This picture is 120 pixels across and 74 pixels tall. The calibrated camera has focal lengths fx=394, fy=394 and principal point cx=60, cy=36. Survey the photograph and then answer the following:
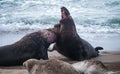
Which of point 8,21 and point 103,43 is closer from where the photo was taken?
point 103,43

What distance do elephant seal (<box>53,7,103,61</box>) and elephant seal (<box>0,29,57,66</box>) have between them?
201 mm

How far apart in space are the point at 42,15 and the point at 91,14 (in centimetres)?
242

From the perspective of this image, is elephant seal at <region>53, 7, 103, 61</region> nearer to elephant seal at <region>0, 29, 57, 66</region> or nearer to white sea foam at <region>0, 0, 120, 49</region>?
elephant seal at <region>0, 29, 57, 66</region>

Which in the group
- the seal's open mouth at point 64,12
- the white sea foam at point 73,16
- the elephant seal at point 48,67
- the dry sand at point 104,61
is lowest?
the white sea foam at point 73,16

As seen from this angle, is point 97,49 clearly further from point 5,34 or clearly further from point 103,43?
point 5,34

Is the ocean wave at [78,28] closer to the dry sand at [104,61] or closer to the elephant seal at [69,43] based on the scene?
the dry sand at [104,61]

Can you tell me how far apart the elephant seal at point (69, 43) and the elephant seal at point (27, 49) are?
201mm

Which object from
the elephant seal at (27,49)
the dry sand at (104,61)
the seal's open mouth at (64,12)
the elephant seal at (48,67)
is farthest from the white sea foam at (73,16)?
the elephant seal at (48,67)

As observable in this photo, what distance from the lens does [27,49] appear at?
9.24m

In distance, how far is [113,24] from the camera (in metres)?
16.5

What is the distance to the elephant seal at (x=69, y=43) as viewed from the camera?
9766mm

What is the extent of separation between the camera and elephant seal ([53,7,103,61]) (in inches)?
384

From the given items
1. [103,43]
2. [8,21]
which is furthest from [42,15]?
[103,43]

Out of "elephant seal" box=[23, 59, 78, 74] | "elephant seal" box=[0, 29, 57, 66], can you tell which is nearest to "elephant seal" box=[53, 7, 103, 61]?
"elephant seal" box=[0, 29, 57, 66]
